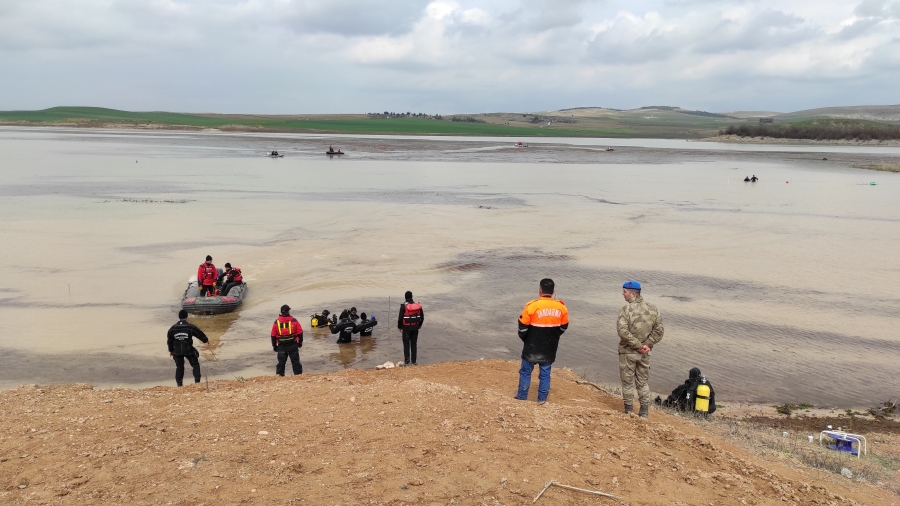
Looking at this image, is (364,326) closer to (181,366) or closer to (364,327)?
(364,327)

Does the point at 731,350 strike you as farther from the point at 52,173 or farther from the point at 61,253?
the point at 52,173

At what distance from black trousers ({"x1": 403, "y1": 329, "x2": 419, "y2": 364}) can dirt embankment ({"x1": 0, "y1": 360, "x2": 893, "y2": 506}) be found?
426 centimetres

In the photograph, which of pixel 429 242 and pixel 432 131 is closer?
pixel 429 242

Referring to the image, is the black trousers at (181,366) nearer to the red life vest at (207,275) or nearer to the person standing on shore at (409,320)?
the person standing on shore at (409,320)

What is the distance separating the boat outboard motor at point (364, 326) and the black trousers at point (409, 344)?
79.8 inches

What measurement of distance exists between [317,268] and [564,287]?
25.9ft

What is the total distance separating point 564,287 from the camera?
19.1 m

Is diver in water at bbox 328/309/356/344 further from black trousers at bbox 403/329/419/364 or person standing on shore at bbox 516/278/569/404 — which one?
person standing on shore at bbox 516/278/569/404

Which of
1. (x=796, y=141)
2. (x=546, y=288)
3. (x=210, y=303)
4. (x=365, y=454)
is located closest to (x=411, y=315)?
(x=546, y=288)

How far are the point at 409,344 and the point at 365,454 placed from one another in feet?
21.5

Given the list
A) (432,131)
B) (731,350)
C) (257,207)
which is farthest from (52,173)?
(432,131)

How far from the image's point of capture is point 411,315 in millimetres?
12016

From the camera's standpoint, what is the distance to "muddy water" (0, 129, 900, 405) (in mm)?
13359

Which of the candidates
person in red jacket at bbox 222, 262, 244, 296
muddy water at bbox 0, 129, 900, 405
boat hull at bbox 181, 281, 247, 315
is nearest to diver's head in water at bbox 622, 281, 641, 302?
muddy water at bbox 0, 129, 900, 405
